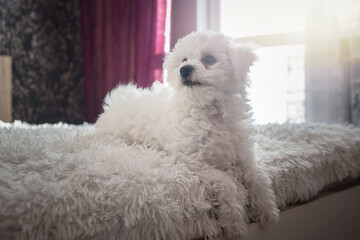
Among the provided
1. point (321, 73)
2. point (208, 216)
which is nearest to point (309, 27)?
point (321, 73)

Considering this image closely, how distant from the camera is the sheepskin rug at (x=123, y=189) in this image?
67cm

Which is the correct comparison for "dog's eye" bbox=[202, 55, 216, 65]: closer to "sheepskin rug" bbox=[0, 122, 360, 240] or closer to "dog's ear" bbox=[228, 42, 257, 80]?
"dog's ear" bbox=[228, 42, 257, 80]

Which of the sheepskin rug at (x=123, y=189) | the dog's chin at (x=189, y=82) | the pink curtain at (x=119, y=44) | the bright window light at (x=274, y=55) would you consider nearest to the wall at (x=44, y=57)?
the pink curtain at (x=119, y=44)

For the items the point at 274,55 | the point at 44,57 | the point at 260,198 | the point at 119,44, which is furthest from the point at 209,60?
the point at 44,57

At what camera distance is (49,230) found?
0.65 m

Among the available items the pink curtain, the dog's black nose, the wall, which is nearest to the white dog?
the dog's black nose

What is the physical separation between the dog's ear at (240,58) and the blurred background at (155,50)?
540mm

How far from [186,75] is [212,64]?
98 millimetres

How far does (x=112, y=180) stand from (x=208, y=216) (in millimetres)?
266

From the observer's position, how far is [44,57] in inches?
133

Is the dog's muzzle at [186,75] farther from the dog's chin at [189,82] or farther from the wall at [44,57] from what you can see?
the wall at [44,57]

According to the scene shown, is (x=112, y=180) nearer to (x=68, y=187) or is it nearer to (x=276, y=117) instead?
(x=68, y=187)

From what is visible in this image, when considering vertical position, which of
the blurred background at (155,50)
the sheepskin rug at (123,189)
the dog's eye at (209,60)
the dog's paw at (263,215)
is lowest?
the dog's paw at (263,215)

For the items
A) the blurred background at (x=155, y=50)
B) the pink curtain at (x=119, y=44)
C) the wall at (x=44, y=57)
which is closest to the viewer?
the blurred background at (x=155, y=50)
